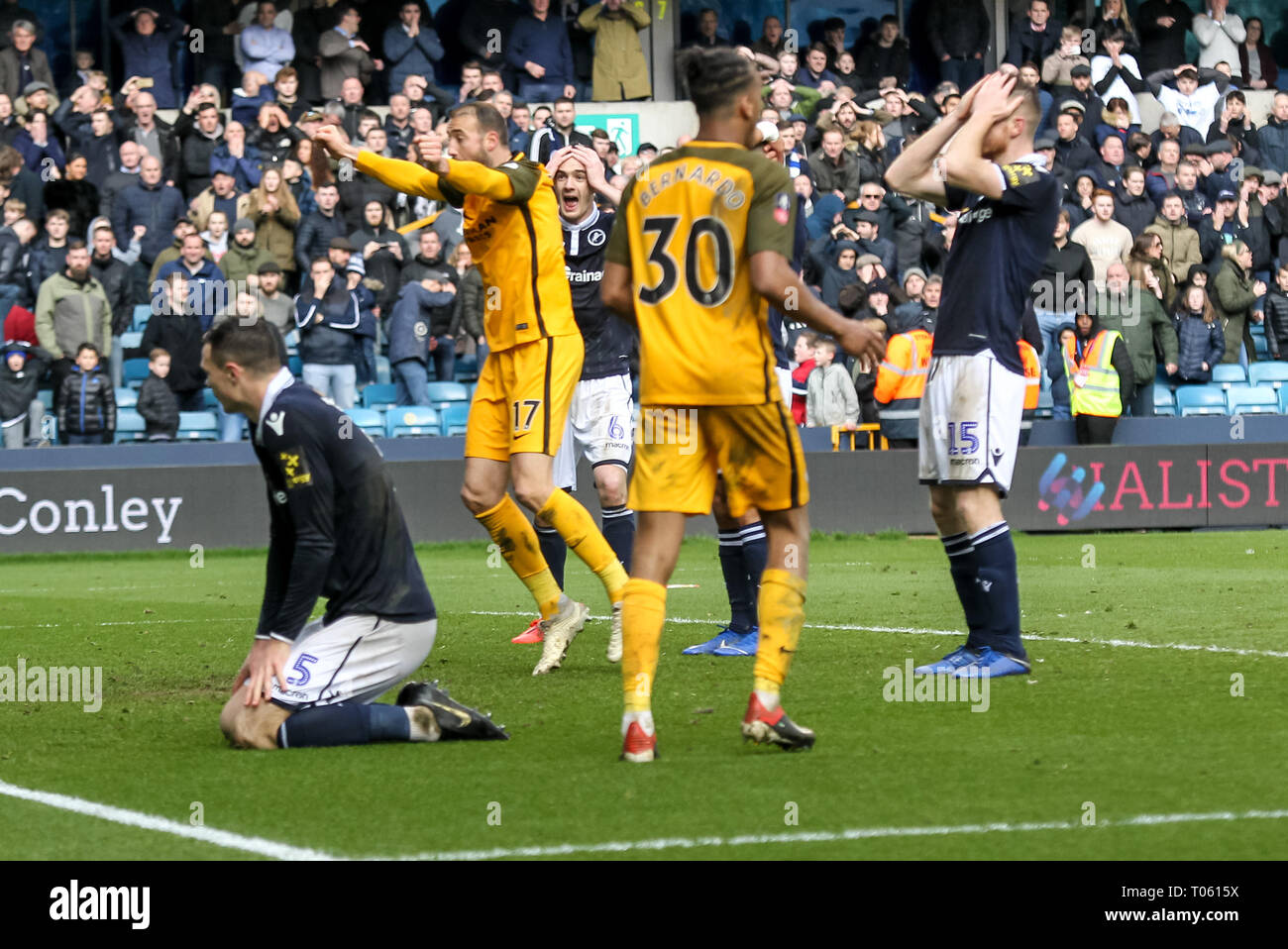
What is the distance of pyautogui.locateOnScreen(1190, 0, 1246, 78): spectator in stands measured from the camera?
26.6 meters

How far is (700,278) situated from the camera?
244 inches

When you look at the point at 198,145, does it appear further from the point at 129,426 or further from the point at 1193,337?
the point at 1193,337

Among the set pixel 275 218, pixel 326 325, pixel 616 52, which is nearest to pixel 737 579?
pixel 326 325

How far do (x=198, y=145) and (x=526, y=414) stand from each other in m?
13.0

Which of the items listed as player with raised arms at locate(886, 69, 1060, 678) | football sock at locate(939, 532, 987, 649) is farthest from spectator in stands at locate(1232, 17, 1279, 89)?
football sock at locate(939, 532, 987, 649)

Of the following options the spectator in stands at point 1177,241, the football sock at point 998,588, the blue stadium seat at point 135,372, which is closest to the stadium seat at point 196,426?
the blue stadium seat at point 135,372

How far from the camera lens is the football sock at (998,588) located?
817cm

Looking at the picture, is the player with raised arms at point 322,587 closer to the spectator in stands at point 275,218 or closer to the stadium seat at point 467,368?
the stadium seat at point 467,368

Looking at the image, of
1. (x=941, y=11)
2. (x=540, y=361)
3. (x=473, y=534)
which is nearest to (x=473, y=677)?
(x=540, y=361)

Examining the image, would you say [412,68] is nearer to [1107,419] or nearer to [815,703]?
[1107,419]

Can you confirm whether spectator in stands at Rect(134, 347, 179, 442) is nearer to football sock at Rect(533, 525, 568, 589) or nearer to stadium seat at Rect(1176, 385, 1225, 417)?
football sock at Rect(533, 525, 568, 589)

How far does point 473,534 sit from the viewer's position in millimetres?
18953
